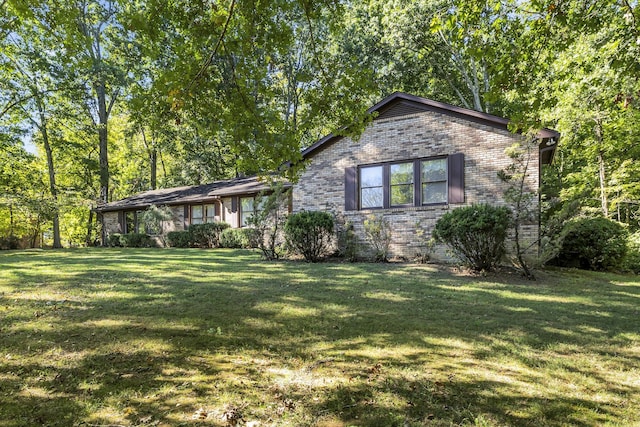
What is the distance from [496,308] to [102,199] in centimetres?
2862

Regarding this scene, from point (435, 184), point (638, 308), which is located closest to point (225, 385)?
point (638, 308)

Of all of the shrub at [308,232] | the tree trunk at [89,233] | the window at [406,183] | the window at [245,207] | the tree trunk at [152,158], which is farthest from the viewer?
the tree trunk at [152,158]

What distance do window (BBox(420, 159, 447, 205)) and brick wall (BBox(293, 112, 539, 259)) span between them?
0.26 m

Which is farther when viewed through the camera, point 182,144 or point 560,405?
point 182,144

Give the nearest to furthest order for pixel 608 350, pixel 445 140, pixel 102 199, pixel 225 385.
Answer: pixel 225 385
pixel 608 350
pixel 445 140
pixel 102 199

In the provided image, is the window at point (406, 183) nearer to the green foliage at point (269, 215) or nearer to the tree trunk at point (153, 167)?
the green foliage at point (269, 215)

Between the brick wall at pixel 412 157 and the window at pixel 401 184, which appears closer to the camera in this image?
the brick wall at pixel 412 157

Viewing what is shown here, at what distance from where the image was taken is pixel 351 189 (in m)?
11.9

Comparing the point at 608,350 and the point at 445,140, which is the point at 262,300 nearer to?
the point at 608,350

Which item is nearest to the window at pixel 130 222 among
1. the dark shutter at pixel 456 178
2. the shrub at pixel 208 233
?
the shrub at pixel 208 233

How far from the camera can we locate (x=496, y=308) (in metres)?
5.31

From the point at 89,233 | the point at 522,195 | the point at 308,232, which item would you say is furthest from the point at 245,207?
the point at 89,233

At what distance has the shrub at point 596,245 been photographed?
31.3 ft

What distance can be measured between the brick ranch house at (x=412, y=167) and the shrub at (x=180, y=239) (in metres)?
7.48
